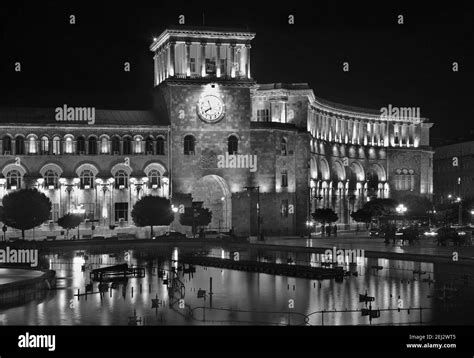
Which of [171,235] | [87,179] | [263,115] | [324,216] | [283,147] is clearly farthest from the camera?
[263,115]

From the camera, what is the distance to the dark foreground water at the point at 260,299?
3709 centimetres

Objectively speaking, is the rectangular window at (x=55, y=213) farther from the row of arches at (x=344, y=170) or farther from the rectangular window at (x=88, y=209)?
the row of arches at (x=344, y=170)

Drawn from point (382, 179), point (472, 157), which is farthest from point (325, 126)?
point (472, 157)

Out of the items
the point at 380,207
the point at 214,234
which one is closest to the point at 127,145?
the point at 214,234

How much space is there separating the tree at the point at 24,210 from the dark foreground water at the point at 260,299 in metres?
16.2

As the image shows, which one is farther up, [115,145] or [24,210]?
[115,145]

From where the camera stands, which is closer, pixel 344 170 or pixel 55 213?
pixel 55 213

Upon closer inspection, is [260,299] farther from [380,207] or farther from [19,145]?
[380,207]

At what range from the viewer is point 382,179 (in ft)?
410

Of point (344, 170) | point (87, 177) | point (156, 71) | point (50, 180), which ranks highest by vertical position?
point (156, 71)

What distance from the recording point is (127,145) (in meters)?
86.4

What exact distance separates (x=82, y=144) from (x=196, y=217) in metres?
12.1

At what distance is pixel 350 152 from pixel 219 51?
121 ft

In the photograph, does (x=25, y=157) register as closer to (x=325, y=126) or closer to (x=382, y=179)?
(x=325, y=126)
